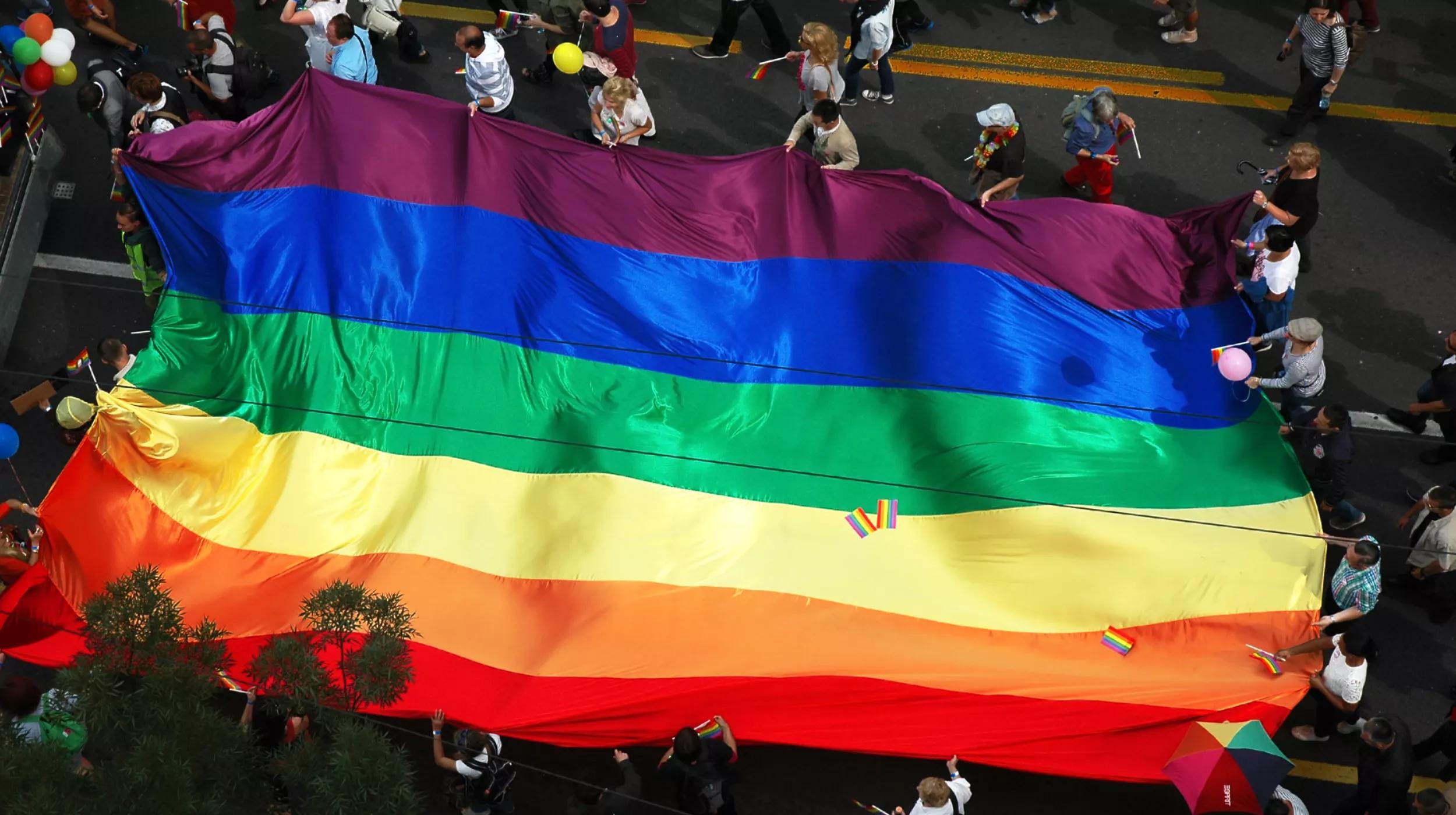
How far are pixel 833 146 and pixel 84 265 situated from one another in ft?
21.6

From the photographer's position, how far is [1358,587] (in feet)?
30.2

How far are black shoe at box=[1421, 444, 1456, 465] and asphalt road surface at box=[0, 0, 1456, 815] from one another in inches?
3.3

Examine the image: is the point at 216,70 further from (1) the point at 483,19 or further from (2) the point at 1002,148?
(2) the point at 1002,148

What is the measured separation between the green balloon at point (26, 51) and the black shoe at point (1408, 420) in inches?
455

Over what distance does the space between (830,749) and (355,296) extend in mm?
4802

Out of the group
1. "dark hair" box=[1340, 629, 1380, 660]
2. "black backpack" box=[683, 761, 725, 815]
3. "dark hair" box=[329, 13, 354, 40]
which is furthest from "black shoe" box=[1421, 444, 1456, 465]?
"dark hair" box=[329, 13, 354, 40]

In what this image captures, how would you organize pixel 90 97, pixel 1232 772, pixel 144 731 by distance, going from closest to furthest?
pixel 144 731 < pixel 1232 772 < pixel 90 97

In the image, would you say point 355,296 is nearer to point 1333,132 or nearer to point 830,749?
point 830,749

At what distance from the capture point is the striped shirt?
1188 cm

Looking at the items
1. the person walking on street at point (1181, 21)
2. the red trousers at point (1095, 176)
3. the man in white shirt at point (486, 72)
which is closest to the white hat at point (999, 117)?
the red trousers at point (1095, 176)

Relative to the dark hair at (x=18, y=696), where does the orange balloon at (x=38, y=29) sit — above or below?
above

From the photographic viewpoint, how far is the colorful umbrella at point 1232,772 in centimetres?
848

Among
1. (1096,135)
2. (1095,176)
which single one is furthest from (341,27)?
(1095,176)

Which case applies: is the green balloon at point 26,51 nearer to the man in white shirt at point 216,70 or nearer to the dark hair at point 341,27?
the man in white shirt at point 216,70
